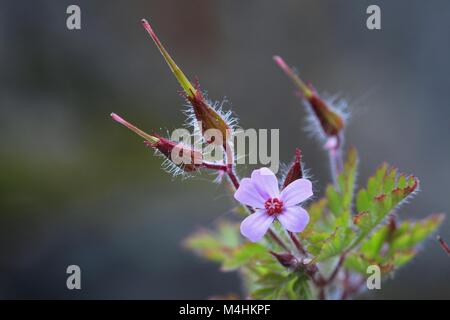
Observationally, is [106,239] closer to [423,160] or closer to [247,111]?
[247,111]

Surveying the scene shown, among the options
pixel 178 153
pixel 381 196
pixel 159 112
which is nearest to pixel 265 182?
pixel 178 153

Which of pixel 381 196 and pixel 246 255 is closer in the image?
pixel 381 196

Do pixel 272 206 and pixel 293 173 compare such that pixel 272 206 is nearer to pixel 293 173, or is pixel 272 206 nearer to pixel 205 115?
pixel 293 173

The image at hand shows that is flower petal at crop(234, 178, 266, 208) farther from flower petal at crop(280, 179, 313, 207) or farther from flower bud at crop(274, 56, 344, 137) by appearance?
flower bud at crop(274, 56, 344, 137)

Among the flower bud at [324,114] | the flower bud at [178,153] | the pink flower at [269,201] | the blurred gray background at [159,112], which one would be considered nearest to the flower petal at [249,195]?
the pink flower at [269,201]

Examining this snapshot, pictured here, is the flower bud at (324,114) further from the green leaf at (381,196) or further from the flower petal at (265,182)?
the flower petal at (265,182)

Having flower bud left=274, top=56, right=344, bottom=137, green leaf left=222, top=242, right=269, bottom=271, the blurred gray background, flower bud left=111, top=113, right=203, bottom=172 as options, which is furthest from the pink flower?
the blurred gray background

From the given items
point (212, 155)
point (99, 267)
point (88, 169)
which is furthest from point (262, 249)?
point (88, 169)
